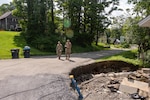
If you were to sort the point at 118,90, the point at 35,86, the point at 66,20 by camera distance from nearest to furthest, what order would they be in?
the point at 35,86 < the point at 118,90 < the point at 66,20

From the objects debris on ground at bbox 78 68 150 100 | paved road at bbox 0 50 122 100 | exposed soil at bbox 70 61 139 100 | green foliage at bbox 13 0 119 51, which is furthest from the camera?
green foliage at bbox 13 0 119 51

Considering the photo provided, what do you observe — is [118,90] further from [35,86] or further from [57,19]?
[57,19]

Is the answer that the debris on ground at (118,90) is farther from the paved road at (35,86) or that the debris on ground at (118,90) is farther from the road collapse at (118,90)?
the paved road at (35,86)

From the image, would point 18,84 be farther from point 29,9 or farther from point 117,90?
point 29,9

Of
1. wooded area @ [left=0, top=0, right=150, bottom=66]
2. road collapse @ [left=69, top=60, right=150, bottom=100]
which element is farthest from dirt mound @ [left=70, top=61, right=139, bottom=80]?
wooded area @ [left=0, top=0, right=150, bottom=66]

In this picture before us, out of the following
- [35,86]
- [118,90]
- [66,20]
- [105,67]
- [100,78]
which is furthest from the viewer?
[66,20]

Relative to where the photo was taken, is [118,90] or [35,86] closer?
[35,86]

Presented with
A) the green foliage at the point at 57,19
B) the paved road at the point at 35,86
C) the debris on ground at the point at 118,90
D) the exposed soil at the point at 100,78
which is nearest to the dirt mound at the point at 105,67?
the exposed soil at the point at 100,78

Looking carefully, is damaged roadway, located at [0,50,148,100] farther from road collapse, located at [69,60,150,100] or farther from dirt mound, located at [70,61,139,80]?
dirt mound, located at [70,61,139,80]

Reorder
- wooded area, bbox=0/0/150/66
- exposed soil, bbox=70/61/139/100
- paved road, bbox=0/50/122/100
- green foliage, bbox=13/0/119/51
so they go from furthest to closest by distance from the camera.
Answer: green foliage, bbox=13/0/119/51
wooded area, bbox=0/0/150/66
exposed soil, bbox=70/61/139/100
paved road, bbox=0/50/122/100

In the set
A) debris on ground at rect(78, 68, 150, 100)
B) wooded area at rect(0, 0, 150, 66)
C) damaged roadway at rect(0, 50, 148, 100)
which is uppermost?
wooded area at rect(0, 0, 150, 66)

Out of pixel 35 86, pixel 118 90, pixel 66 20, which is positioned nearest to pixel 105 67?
pixel 118 90

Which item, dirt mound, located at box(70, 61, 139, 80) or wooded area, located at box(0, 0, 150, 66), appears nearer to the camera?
dirt mound, located at box(70, 61, 139, 80)

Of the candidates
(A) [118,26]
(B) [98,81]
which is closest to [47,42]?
(B) [98,81]
